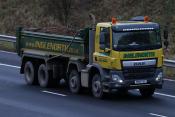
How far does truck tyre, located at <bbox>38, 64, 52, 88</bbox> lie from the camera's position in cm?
2300

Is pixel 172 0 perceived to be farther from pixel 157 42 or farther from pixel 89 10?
pixel 157 42

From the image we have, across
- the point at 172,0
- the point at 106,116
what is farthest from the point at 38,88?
the point at 172,0

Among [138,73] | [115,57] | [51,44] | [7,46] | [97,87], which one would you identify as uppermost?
[51,44]

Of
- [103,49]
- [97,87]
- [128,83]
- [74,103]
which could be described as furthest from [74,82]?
[128,83]

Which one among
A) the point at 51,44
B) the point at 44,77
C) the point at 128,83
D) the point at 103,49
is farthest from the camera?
the point at 44,77

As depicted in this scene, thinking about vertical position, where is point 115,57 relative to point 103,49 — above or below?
below

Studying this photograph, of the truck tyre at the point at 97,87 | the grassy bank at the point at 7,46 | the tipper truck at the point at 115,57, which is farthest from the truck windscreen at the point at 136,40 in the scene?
the grassy bank at the point at 7,46

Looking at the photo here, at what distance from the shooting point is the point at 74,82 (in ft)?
71.0

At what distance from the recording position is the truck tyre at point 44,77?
23000 mm

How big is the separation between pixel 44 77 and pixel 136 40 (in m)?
4.41

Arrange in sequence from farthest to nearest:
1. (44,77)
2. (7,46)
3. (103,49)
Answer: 1. (7,46)
2. (44,77)
3. (103,49)

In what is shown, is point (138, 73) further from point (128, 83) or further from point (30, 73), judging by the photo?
point (30, 73)

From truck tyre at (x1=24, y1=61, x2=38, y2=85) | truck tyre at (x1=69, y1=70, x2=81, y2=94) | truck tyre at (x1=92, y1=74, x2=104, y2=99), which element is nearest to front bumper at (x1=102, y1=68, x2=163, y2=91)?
truck tyre at (x1=92, y1=74, x2=104, y2=99)

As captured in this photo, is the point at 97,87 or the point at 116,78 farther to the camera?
the point at 97,87
